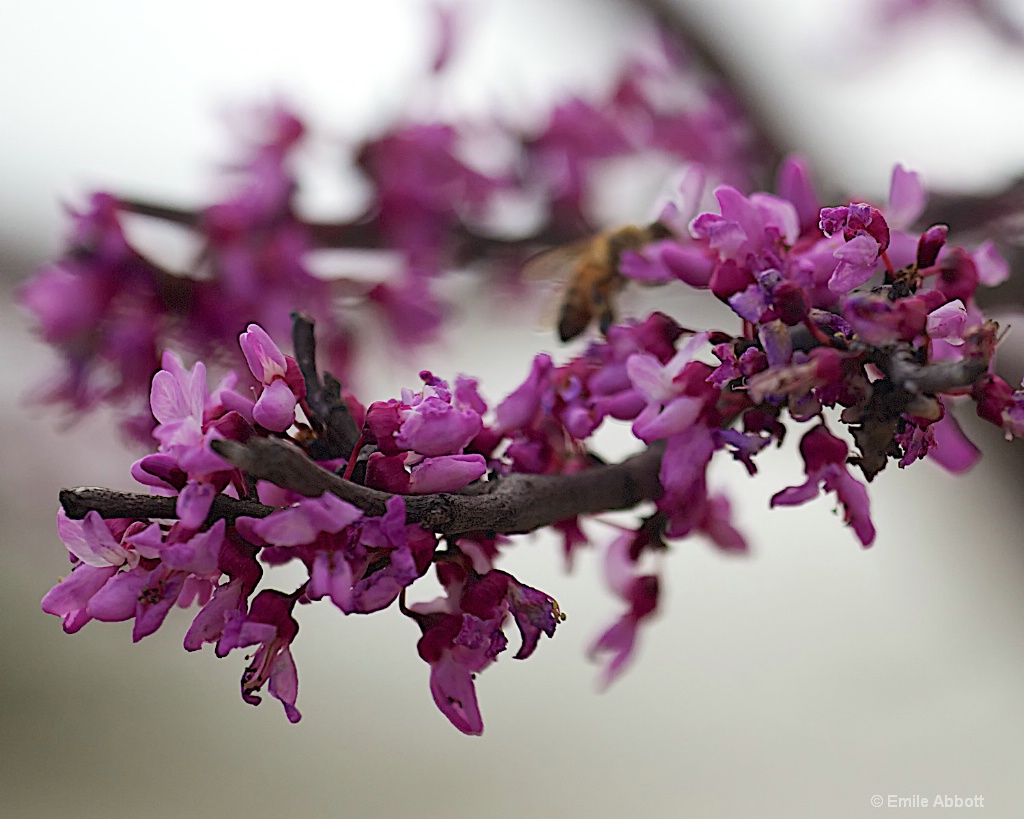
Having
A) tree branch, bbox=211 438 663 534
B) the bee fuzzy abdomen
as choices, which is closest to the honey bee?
the bee fuzzy abdomen

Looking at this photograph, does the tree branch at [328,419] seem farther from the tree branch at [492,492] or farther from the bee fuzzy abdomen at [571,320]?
the bee fuzzy abdomen at [571,320]

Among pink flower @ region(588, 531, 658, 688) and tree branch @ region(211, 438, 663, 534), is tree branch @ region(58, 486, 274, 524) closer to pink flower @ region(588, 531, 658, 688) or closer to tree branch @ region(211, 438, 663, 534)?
tree branch @ region(211, 438, 663, 534)

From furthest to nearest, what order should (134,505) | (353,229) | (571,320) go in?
1. (353,229)
2. (571,320)
3. (134,505)

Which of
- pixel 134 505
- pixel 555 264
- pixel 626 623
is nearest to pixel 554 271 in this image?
pixel 555 264

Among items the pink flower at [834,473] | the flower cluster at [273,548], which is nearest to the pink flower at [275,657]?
the flower cluster at [273,548]

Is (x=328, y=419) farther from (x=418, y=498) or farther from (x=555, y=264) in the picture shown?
(x=555, y=264)

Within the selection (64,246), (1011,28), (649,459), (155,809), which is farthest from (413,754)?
(1011,28)
